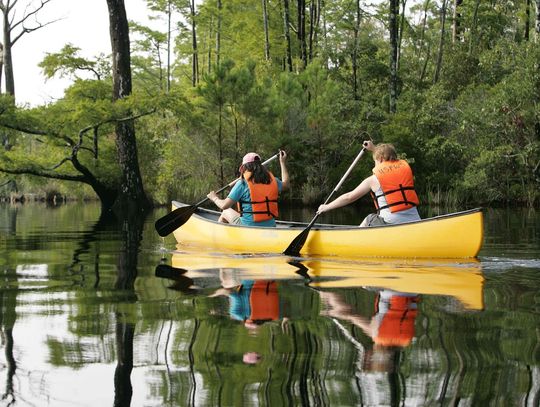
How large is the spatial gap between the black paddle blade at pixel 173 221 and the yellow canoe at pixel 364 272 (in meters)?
2.06

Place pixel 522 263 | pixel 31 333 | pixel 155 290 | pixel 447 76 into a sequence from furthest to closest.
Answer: pixel 447 76, pixel 522 263, pixel 155 290, pixel 31 333

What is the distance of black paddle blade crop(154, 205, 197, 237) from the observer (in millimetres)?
10898

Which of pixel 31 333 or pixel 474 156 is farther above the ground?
pixel 474 156

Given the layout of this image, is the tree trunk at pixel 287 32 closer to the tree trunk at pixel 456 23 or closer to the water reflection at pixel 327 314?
the tree trunk at pixel 456 23

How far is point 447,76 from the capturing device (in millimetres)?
29312

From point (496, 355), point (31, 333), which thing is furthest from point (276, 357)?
point (31, 333)

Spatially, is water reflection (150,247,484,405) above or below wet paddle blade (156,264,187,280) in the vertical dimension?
→ below

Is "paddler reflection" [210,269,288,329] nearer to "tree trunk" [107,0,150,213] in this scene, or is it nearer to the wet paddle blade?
the wet paddle blade

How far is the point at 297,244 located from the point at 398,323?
4.44 metres

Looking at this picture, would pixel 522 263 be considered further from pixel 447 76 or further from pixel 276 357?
pixel 447 76

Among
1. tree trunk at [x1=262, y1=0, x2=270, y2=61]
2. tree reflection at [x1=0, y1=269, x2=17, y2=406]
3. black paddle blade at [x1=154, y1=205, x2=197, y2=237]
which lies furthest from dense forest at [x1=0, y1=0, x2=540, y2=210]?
tree reflection at [x1=0, y1=269, x2=17, y2=406]

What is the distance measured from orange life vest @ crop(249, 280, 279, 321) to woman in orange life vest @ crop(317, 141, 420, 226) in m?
2.31

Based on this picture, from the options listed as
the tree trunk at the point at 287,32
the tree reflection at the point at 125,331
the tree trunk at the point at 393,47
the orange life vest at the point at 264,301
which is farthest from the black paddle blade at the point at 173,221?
the tree trunk at the point at 287,32

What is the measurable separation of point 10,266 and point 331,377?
5.36 metres
